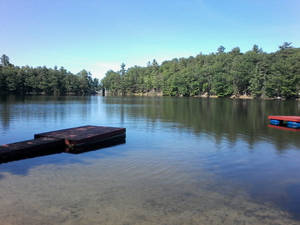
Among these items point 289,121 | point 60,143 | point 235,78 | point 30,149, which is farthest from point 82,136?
point 235,78

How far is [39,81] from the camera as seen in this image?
365ft

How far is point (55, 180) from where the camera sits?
7719 mm

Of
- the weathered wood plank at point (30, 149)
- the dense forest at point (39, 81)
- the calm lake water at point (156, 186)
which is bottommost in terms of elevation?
the calm lake water at point (156, 186)

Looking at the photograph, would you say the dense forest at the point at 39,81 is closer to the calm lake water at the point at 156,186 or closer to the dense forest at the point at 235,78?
the dense forest at the point at 235,78

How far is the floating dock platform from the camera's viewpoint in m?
9.95

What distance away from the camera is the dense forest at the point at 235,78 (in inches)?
3061

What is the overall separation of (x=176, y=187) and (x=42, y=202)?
3525mm

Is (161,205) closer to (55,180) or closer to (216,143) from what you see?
(55,180)

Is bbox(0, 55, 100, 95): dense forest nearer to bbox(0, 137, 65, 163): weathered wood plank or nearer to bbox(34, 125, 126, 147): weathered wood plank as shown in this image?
bbox(34, 125, 126, 147): weathered wood plank

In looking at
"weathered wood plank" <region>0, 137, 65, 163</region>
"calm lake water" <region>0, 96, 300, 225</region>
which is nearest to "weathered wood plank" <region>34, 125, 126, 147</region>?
"weathered wood plank" <region>0, 137, 65, 163</region>

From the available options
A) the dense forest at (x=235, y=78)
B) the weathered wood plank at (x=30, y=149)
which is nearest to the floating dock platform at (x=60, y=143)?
the weathered wood plank at (x=30, y=149)

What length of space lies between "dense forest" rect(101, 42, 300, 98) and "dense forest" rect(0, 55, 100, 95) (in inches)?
1138

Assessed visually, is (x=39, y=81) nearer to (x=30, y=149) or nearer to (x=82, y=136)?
(x=82, y=136)

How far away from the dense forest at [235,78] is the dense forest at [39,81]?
28906mm
